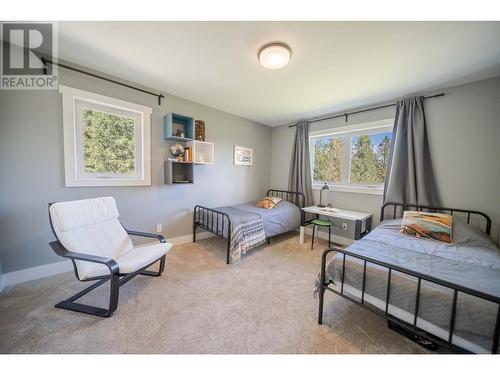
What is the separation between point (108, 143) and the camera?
7.94 feet

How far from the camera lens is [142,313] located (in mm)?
1559

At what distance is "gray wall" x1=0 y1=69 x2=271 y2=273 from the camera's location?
1819mm

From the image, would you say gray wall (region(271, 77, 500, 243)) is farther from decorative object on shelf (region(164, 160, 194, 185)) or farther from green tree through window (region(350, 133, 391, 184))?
decorative object on shelf (region(164, 160, 194, 185))

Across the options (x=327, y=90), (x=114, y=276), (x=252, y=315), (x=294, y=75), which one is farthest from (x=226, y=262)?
(x=327, y=90)

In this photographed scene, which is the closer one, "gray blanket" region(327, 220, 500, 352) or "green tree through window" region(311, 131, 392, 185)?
"gray blanket" region(327, 220, 500, 352)

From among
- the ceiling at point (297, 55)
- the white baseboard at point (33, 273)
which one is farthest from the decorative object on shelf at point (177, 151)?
the white baseboard at point (33, 273)

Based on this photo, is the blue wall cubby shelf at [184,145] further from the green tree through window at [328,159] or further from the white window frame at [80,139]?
the green tree through window at [328,159]

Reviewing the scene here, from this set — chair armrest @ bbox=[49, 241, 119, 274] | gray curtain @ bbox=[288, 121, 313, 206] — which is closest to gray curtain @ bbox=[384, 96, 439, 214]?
gray curtain @ bbox=[288, 121, 313, 206]

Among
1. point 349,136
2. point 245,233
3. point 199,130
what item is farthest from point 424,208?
point 199,130

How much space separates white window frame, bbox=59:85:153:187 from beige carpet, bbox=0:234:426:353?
1153 mm

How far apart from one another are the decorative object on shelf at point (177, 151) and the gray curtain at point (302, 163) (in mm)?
2246

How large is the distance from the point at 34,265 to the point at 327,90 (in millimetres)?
4090

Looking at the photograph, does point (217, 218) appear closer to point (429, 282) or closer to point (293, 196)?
point (293, 196)

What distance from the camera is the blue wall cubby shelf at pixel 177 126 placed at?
2.69 m
